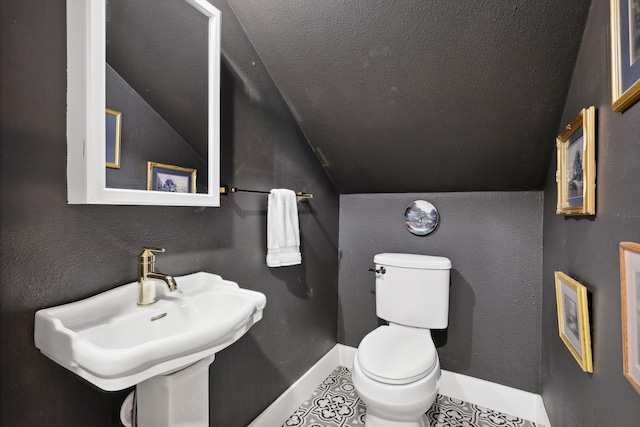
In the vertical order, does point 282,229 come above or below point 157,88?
below

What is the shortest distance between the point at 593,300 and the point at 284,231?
1.25m

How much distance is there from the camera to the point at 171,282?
972 millimetres

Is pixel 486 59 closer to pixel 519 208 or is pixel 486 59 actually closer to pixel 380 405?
pixel 519 208

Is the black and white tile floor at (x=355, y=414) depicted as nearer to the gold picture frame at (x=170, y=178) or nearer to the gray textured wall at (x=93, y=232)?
the gray textured wall at (x=93, y=232)

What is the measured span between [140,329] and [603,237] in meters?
1.44

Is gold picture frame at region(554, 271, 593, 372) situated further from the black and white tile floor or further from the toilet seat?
the black and white tile floor

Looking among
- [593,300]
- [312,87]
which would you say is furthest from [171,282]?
[593,300]

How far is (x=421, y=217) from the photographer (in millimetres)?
2045

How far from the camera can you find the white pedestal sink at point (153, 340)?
69cm

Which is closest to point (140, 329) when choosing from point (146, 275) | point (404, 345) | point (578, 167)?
point (146, 275)

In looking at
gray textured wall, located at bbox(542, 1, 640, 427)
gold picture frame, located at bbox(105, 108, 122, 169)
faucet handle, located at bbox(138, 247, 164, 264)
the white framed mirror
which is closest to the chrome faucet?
faucet handle, located at bbox(138, 247, 164, 264)

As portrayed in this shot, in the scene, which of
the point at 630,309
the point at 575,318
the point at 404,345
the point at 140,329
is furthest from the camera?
the point at 404,345

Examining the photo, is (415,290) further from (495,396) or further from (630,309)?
(630,309)

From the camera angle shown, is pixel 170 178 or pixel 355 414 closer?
pixel 170 178
